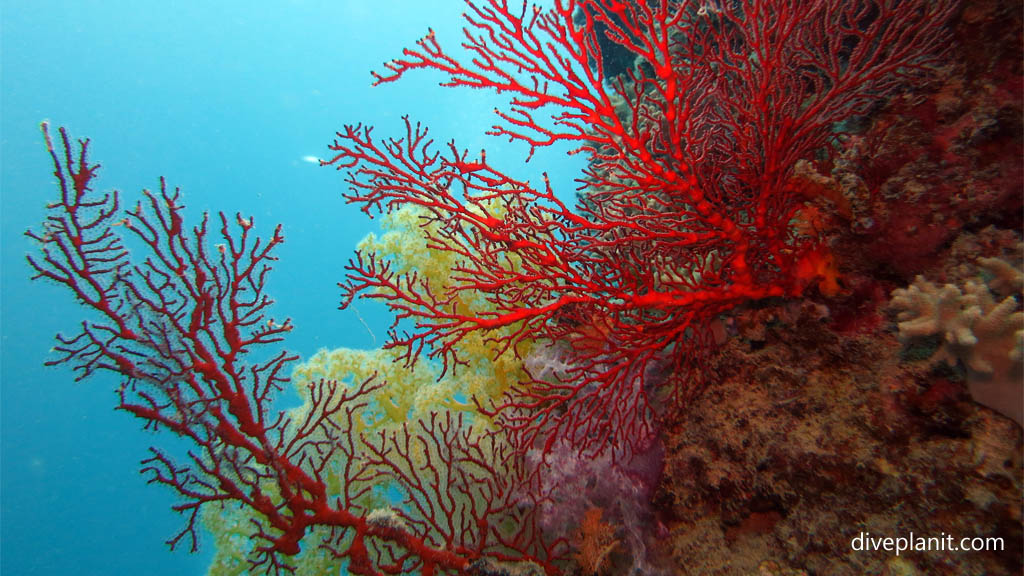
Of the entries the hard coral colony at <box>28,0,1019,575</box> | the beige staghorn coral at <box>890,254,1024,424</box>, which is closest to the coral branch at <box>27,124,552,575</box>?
the hard coral colony at <box>28,0,1019,575</box>

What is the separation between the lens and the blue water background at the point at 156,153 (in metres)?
39.4

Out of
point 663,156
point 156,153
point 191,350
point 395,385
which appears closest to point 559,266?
point 663,156

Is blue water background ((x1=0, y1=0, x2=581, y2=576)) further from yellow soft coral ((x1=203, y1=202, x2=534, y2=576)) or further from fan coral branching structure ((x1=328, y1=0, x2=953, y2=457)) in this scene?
fan coral branching structure ((x1=328, y1=0, x2=953, y2=457))

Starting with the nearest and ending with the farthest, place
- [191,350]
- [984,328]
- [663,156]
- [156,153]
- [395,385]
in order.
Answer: [984,328] < [663,156] < [191,350] < [395,385] < [156,153]

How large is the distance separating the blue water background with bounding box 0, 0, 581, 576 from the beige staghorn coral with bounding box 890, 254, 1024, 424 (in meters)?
34.1

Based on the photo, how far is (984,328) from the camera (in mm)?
1631

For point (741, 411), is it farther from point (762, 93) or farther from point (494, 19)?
point (494, 19)

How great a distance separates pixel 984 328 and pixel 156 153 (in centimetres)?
7852

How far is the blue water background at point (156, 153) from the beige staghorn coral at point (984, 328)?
34.1 m

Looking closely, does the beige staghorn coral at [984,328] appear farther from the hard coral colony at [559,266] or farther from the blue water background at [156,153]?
the blue water background at [156,153]

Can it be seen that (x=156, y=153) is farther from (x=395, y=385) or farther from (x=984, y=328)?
(x=984, y=328)

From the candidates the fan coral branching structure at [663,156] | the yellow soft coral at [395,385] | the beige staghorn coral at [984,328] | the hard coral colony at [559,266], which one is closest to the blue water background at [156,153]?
the yellow soft coral at [395,385]

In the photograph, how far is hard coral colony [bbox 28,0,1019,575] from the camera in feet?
7.57

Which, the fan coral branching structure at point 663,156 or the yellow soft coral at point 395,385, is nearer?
the fan coral branching structure at point 663,156
